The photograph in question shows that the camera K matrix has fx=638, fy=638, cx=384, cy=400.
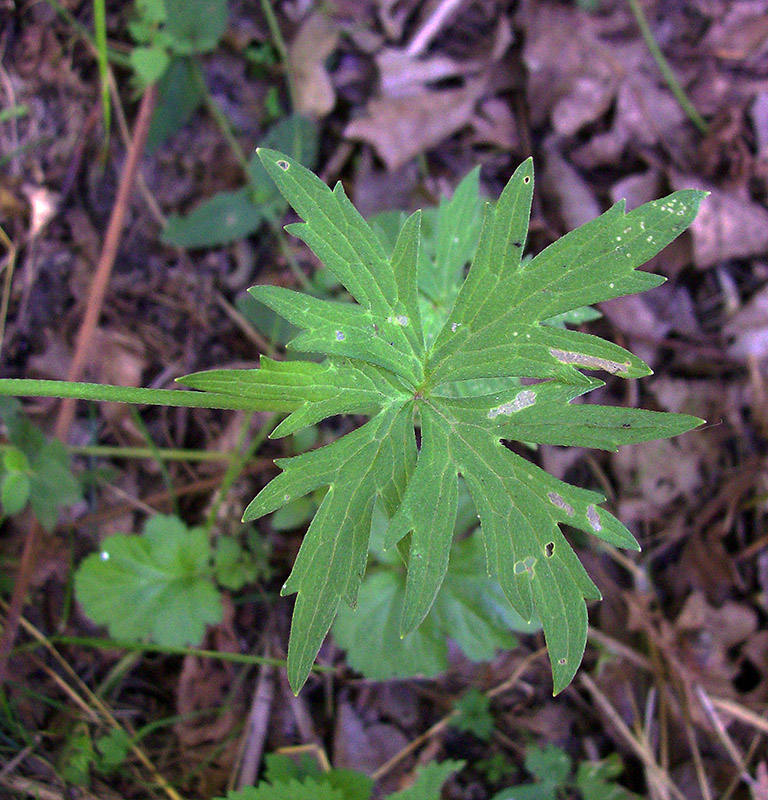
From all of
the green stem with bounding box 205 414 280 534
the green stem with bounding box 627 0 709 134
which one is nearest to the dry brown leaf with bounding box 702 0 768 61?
the green stem with bounding box 627 0 709 134

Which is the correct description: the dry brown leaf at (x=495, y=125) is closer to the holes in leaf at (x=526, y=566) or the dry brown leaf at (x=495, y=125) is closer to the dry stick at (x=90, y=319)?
the dry stick at (x=90, y=319)

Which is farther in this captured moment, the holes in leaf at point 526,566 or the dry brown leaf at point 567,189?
the dry brown leaf at point 567,189

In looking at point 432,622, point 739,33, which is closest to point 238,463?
point 432,622

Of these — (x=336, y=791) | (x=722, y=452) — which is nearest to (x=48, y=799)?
(x=336, y=791)

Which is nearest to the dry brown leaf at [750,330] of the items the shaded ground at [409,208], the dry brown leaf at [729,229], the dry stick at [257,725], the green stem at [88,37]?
the shaded ground at [409,208]

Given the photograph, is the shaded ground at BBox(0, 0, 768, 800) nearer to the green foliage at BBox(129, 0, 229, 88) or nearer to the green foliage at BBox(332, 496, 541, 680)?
the green foliage at BBox(129, 0, 229, 88)

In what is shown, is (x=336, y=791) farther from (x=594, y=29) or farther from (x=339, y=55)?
(x=594, y=29)

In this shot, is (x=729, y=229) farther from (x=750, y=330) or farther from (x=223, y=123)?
(x=223, y=123)
